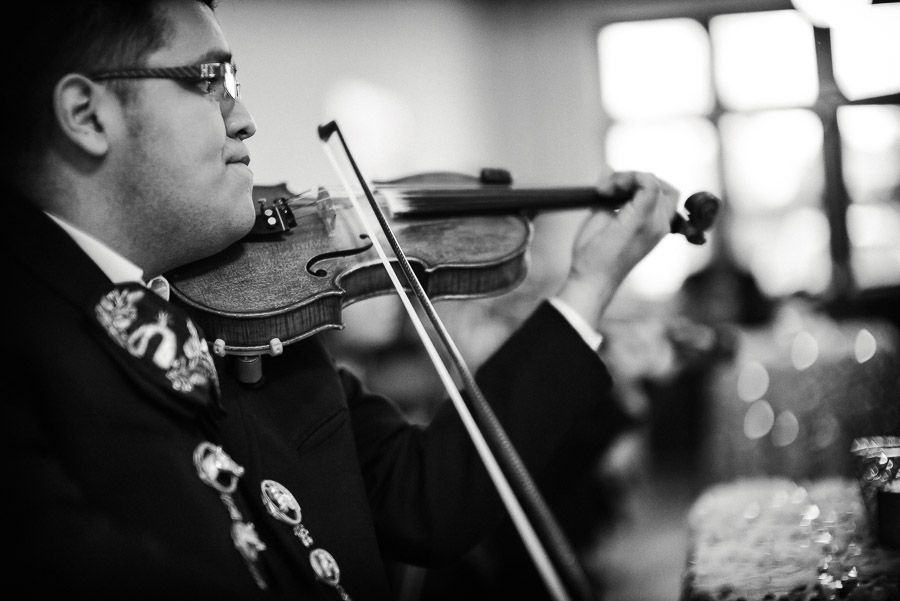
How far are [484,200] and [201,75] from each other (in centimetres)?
51

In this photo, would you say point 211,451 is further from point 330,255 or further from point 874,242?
point 874,242

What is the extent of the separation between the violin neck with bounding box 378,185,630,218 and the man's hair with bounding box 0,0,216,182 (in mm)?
492

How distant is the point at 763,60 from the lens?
5.84m

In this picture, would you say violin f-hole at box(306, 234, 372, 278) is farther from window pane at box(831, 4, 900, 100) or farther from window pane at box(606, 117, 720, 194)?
window pane at box(606, 117, 720, 194)

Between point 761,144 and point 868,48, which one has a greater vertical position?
point 868,48

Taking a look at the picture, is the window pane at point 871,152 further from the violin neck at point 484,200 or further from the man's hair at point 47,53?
the man's hair at point 47,53

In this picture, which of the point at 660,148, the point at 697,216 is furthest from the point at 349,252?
the point at 660,148

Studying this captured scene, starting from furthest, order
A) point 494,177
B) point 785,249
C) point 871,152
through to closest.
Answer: point 785,249 → point 871,152 → point 494,177

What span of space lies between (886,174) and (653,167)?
1515 mm

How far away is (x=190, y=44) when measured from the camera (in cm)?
93

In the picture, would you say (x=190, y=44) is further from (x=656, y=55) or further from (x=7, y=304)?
(x=656, y=55)

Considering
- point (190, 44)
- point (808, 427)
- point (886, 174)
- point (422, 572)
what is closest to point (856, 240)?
point (886, 174)

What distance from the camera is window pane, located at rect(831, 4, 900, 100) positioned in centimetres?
223

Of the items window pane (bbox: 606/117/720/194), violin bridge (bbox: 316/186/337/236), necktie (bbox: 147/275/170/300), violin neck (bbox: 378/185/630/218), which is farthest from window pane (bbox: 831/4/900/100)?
necktie (bbox: 147/275/170/300)
